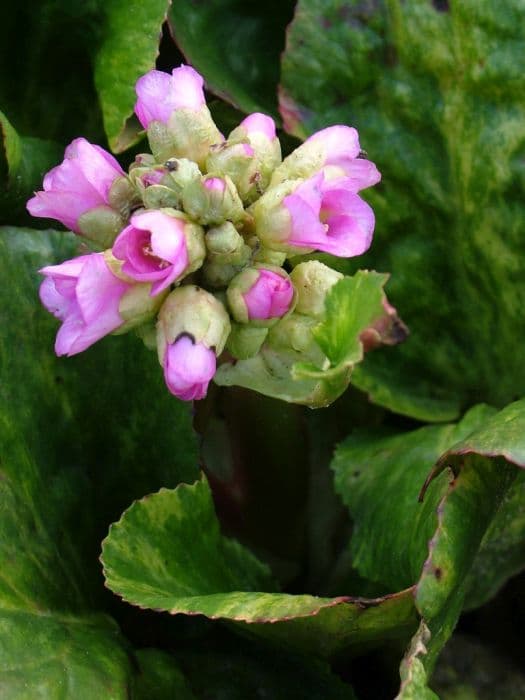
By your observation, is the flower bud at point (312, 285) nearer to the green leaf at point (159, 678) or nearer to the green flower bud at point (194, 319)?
the green flower bud at point (194, 319)

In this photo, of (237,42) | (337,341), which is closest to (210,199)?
(337,341)

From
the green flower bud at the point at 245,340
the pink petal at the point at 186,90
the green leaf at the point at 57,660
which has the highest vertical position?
the pink petal at the point at 186,90

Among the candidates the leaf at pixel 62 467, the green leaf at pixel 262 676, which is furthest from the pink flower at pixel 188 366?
the green leaf at pixel 262 676

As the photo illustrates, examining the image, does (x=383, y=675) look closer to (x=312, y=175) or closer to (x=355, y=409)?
(x=355, y=409)

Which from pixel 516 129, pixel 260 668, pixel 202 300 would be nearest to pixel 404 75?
pixel 516 129

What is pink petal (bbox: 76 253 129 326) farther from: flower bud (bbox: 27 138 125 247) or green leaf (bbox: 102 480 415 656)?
green leaf (bbox: 102 480 415 656)

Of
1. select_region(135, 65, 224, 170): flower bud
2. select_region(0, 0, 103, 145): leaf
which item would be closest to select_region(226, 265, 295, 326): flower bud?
select_region(135, 65, 224, 170): flower bud

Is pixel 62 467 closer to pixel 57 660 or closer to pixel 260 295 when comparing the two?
pixel 57 660
